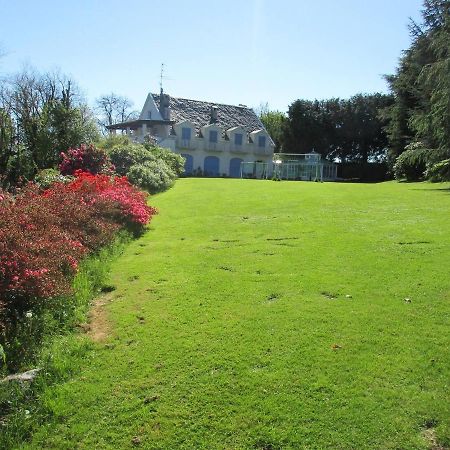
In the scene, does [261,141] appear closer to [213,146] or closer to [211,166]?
[213,146]

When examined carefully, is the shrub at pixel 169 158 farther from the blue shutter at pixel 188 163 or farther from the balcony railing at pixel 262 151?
the balcony railing at pixel 262 151

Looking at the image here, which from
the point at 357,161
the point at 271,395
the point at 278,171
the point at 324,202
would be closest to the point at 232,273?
the point at 271,395

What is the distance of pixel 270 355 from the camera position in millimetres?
4648

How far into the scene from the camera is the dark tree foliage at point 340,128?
5141 centimetres

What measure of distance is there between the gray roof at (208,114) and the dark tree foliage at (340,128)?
5375mm

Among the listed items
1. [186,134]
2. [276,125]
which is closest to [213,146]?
[186,134]

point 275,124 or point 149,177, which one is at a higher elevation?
point 275,124

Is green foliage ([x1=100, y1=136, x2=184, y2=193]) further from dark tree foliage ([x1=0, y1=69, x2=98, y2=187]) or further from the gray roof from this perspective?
the gray roof

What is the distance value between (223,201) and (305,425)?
41.2ft

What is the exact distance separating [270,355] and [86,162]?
17.7 m

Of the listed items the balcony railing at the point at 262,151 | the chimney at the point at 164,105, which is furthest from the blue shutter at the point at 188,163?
the balcony railing at the point at 262,151

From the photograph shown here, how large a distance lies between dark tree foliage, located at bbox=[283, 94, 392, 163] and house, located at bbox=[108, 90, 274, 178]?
4963 mm

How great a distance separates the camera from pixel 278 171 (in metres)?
40.6

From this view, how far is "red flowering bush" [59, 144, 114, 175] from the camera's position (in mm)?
20422
